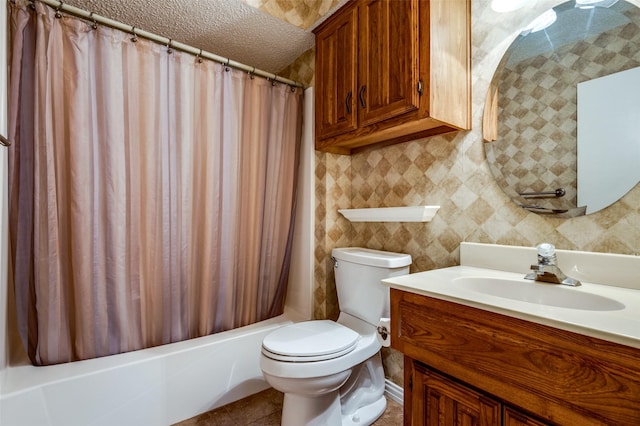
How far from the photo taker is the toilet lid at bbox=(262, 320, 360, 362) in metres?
1.19

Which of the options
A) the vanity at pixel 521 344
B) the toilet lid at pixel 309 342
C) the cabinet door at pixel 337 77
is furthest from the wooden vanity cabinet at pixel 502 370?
the cabinet door at pixel 337 77

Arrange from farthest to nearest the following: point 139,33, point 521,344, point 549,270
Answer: point 139,33, point 549,270, point 521,344

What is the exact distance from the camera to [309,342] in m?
1.29

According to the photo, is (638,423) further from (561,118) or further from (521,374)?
(561,118)

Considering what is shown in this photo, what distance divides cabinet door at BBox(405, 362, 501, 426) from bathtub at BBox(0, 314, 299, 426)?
103cm

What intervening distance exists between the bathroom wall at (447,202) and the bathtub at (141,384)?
551mm

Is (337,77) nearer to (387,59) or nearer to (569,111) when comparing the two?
(387,59)

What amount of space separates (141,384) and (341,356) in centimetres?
95

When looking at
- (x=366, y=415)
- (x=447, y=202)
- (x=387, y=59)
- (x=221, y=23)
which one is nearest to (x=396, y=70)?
(x=387, y=59)

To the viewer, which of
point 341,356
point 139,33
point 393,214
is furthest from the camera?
point 393,214

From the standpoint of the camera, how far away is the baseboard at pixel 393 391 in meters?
1.58

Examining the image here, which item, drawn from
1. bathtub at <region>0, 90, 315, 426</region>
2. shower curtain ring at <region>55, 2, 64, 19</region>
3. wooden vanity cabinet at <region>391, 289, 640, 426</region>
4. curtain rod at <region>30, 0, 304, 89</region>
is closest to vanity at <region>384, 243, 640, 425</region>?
wooden vanity cabinet at <region>391, 289, 640, 426</region>

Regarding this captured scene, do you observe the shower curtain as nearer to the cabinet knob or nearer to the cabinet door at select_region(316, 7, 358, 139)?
the cabinet door at select_region(316, 7, 358, 139)

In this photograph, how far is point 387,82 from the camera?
1348 mm
